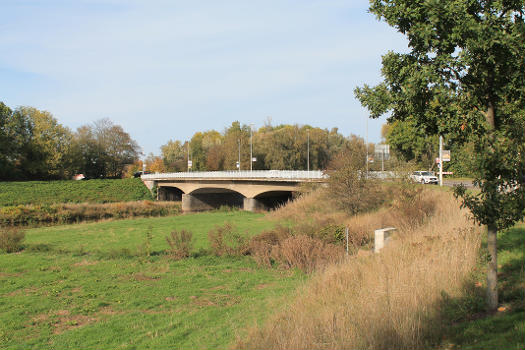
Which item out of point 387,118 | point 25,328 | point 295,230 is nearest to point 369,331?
point 387,118

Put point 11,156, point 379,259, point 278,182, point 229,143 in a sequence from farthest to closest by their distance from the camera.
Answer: point 229,143 < point 11,156 < point 278,182 < point 379,259

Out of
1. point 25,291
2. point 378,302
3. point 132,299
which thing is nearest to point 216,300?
point 132,299

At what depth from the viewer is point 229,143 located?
77.3 metres

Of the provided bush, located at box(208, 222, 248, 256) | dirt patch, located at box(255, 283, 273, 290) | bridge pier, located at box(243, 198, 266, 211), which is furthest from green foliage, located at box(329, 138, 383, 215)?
bridge pier, located at box(243, 198, 266, 211)

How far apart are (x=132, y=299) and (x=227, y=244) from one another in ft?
24.6

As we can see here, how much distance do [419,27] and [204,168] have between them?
83.7 meters

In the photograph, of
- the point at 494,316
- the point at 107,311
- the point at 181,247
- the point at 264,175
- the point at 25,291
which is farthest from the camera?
the point at 264,175

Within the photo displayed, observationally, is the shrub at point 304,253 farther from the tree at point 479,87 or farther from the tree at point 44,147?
the tree at point 44,147

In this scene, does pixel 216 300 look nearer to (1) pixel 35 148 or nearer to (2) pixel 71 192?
(2) pixel 71 192

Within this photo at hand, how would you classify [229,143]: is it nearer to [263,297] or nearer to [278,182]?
[278,182]

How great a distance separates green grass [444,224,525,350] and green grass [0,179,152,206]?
5476cm

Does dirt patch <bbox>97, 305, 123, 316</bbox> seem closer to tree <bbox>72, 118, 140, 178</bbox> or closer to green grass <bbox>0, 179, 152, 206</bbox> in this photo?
green grass <bbox>0, 179, 152, 206</bbox>

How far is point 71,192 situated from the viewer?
204 ft

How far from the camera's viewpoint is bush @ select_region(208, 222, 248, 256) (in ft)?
57.5
